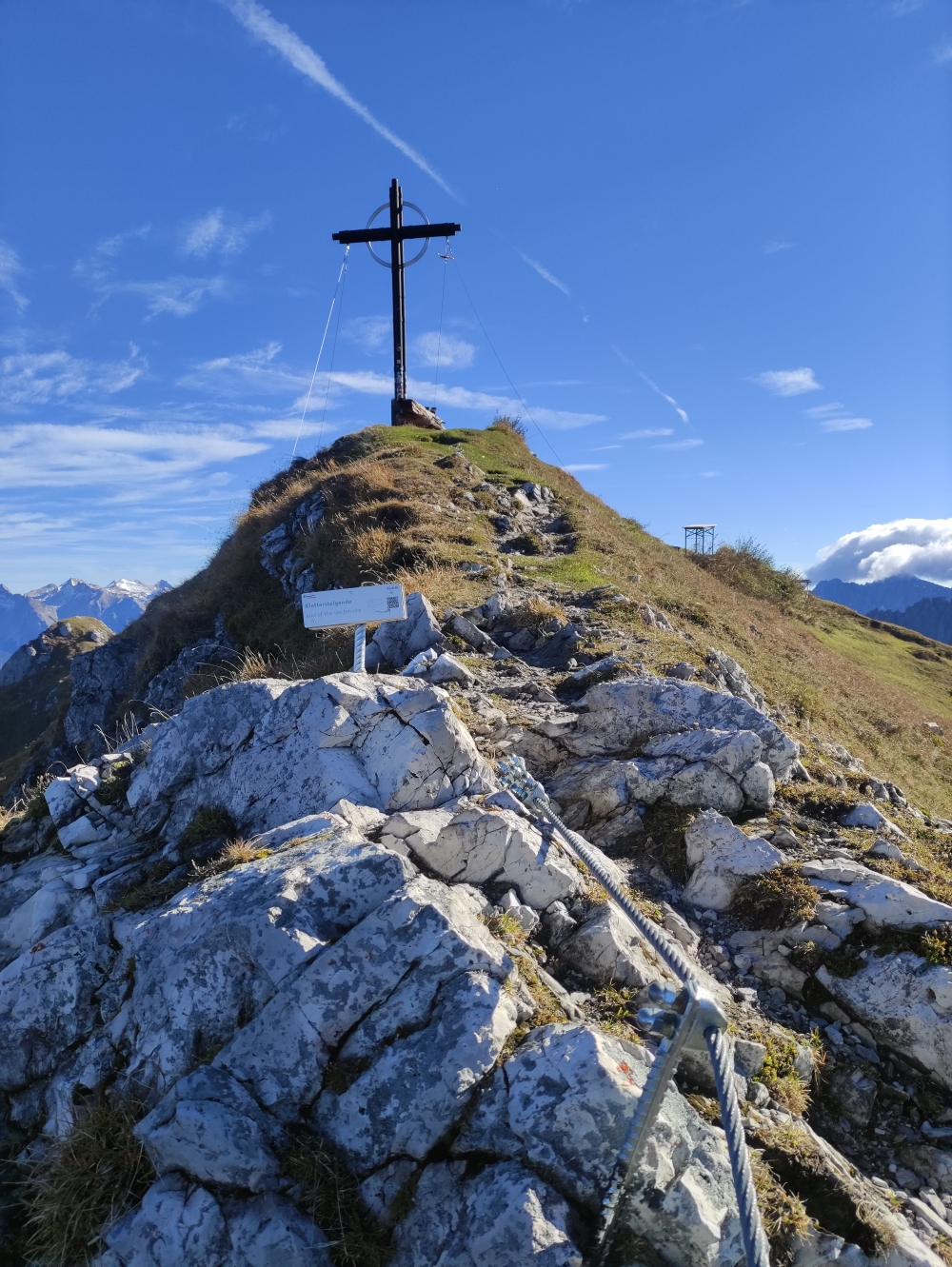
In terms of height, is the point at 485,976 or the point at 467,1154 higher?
the point at 485,976

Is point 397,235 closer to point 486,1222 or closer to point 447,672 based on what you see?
point 447,672

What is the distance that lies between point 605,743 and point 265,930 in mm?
4821

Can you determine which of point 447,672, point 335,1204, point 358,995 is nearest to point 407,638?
point 447,672

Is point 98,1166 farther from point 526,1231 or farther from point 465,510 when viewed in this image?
point 465,510

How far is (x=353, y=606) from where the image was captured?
336 inches

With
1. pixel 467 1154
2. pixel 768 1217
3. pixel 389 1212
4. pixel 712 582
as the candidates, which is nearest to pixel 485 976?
pixel 467 1154

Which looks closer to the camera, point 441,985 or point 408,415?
point 441,985

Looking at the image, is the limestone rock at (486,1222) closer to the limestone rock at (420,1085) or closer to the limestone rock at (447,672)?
the limestone rock at (420,1085)

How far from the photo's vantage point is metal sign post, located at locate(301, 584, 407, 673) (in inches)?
333

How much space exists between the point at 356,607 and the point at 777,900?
18.3 ft

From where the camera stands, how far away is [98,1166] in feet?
11.7

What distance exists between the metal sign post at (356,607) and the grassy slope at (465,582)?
88.0 inches

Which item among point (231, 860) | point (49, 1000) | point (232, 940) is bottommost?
point (49, 1000)

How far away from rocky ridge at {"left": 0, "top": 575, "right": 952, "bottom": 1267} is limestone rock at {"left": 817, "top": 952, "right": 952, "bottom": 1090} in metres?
0.02
